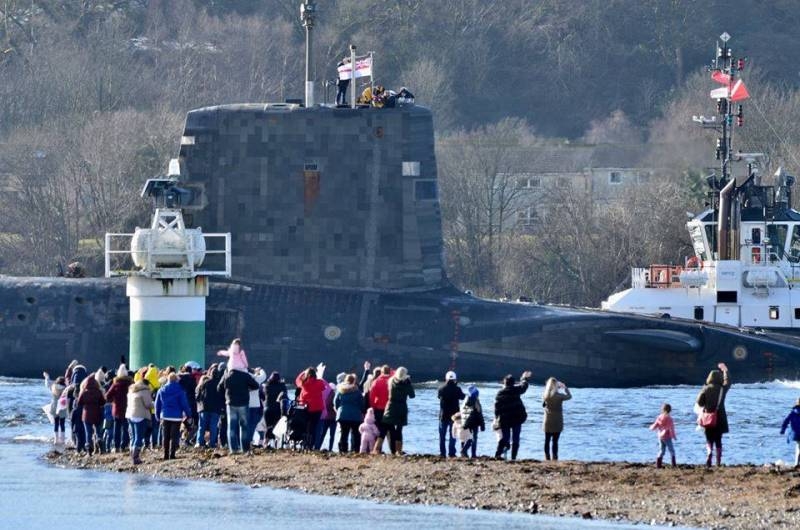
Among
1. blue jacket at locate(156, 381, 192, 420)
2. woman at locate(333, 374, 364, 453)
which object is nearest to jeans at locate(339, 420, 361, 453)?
woman at locate(333, 374, 364, 453)

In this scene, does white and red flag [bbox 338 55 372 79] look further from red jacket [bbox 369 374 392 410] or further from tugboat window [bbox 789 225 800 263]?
tugboat window [bbox 789 225 800 263]

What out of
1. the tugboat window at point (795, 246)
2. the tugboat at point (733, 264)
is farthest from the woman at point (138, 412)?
the tugboat window at point (795, 246)

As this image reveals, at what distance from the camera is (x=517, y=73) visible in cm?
10162

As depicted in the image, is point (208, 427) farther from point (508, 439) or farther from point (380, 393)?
point (508, 439)

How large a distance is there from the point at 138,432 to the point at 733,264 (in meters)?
20.3

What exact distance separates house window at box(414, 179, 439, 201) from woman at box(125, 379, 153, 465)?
10.4 meters

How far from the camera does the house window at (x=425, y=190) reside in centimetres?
3956

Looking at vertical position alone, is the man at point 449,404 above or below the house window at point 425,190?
below

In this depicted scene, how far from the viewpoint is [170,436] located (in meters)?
29.8

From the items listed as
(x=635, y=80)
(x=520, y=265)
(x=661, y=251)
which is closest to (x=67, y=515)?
(x=661, y=251)

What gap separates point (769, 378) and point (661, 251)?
24.6 meters

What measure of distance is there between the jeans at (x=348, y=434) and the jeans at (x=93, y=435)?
328 centimetres

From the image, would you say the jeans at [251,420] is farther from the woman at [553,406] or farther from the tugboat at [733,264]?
the tugboat at [733,264]

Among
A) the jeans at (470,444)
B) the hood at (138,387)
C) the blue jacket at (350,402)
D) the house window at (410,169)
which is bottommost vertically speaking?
the jeans at (470,444)
